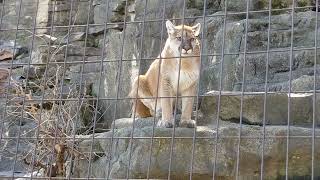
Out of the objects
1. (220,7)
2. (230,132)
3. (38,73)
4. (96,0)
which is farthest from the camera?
(96,0)

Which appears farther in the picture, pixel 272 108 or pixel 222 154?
pixel 272 108

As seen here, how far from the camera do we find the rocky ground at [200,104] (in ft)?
16.0

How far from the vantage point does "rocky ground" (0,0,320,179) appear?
486cm

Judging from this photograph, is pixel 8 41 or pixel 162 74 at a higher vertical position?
pixel 8 41

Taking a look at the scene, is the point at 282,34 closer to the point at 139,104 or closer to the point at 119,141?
the point at 139,104

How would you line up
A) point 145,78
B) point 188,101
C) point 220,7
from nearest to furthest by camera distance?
point 188,101 → point 145,78 → point 220,7

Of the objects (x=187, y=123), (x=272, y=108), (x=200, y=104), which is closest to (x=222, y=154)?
(x=272, y=108)

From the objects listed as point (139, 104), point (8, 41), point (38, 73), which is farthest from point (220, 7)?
point (8, 41)

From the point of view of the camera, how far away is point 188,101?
5934 mm

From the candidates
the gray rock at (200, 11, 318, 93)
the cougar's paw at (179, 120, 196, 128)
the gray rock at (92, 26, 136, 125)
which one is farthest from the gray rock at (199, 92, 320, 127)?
the gray rock at (92, 26, 136, 125)

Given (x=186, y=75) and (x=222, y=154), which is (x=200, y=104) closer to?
(x=186, y=75)

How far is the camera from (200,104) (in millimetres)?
6078

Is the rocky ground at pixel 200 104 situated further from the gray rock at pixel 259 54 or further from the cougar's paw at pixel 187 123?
the cougar's paw at pixel 187 123

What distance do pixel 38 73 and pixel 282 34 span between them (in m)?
4.64
